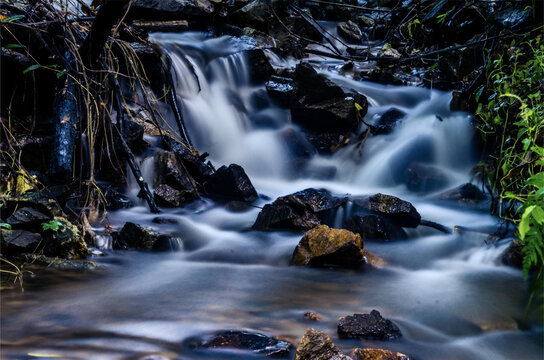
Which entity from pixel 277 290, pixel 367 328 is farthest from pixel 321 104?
pixel 367 328

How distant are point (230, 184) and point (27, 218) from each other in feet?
7.86

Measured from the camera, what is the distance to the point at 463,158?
20.5ft

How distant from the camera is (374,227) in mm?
4191

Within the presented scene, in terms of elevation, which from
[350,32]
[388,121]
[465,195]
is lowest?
[465,195]

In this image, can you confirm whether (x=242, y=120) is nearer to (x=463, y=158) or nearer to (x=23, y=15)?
(x=463, y=158)

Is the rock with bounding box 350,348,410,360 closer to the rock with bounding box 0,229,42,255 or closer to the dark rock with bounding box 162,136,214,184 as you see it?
the rock with bounding box 0,229,42,255

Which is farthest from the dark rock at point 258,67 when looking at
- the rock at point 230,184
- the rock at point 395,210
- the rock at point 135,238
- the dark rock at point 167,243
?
the rock at point 135,238

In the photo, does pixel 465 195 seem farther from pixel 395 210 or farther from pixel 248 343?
pixel 248 343

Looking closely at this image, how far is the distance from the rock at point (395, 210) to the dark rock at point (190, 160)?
2053mm

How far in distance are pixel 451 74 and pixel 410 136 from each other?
2006mm

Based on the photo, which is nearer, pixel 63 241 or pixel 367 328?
pixel 367 328

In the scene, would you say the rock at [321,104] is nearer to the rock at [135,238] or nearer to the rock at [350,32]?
the rock at [135,238]

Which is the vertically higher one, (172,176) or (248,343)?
(172,176)

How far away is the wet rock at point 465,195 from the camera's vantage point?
5.18 m
